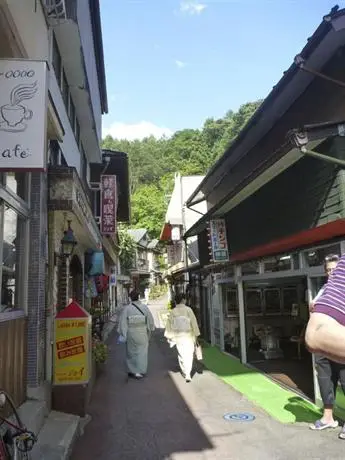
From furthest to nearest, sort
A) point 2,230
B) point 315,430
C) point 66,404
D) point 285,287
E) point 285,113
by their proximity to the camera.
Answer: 1. point 285,287
2. point 285,113
3. point 66,404
4. point 315,430
5. point 2,230

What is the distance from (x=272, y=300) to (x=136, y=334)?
562cm

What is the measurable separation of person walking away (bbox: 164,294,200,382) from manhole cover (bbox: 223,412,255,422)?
335cm

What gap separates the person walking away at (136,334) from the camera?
1091cm

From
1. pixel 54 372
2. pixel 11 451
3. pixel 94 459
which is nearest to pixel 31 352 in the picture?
pixel 54 372

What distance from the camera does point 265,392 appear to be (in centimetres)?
880

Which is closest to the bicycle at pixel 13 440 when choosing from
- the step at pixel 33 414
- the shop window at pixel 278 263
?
the step at pixel 33 414

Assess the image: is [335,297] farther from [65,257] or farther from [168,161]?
[168,161]

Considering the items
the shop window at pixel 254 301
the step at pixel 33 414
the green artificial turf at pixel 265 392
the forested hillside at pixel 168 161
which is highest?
the forested hillside at pixel 168 161

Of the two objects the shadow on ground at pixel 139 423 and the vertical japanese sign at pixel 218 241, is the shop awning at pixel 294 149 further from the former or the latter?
the shadow on ground at pixel 139 423

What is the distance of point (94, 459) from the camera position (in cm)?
552

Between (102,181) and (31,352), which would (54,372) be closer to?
(31,352)

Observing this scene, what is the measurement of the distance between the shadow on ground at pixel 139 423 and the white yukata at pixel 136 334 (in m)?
0.37

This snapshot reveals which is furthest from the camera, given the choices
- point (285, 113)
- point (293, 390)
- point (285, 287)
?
point (285, 287)

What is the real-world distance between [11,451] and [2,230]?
260 cm
